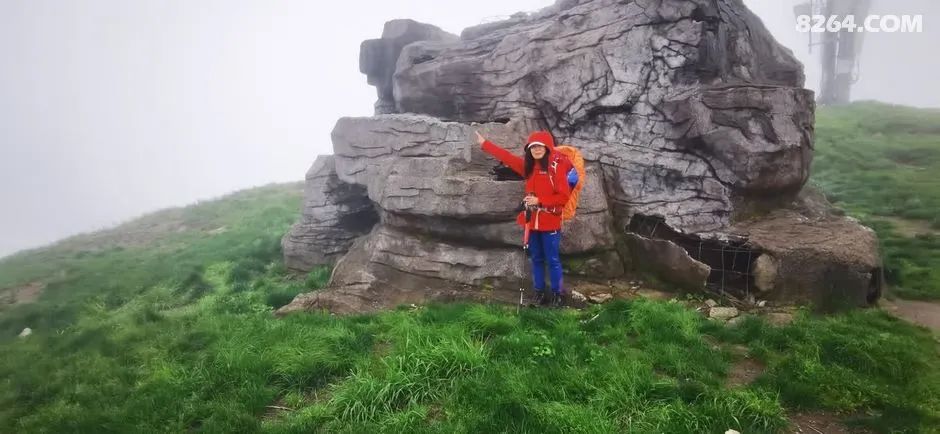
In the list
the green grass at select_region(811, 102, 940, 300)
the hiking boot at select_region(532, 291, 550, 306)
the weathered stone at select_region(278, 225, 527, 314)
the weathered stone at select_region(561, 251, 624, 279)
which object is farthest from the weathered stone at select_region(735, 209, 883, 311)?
the weathered stone at select_region(278, 225, 527, 314)

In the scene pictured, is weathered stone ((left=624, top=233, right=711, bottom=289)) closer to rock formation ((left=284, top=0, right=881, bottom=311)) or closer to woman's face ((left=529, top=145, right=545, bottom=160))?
rock formation ((left=284, top=0, right=881, bottom=311))

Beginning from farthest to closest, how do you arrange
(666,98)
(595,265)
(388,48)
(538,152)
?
(388,48) → (666,98) → (595,265) → (538,152)

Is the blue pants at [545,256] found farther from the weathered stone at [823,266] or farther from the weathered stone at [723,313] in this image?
the weathered stone at [823,266]

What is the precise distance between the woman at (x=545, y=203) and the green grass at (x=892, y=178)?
699 cm

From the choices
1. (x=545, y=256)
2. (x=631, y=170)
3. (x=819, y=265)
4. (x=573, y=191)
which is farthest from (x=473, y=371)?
(x=819, y=265)

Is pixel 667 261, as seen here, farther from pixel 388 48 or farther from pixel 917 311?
pixel 388 48

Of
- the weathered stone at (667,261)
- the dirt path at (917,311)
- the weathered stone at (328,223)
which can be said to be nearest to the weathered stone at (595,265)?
the weathered stone at (667,261)

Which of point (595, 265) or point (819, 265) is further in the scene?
point (595, 265)

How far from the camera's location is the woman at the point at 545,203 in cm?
853

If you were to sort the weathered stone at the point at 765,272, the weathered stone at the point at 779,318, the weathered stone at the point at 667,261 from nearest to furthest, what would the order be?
the weathered stone at the point at 779,318 → the weathered stone at the point at 765,272 → the weathered stone at the point at 667,261

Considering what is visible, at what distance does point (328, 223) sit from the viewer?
14.9 m

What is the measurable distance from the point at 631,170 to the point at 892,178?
13835mm

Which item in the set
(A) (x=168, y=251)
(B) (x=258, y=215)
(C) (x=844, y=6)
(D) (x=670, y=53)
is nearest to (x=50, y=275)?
(A) (x=168, y=251)

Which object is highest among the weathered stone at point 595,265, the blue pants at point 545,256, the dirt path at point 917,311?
the blue pants at point 545,256
